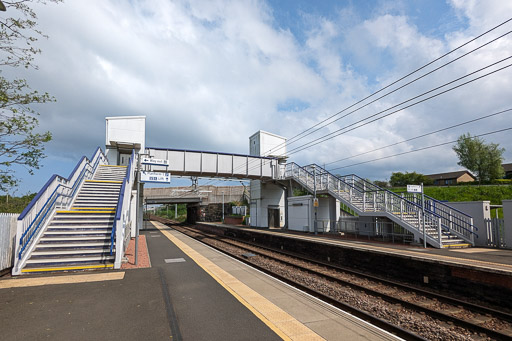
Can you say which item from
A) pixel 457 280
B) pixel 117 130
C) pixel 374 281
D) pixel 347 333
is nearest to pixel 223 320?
pixel 347 333

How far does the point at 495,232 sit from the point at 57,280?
1845 cm

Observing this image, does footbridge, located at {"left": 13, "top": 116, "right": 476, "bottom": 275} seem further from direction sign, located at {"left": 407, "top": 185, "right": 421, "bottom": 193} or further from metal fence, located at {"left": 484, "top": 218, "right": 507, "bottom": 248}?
direction sign, located at {"left": 407, "top": 185, "right": 421, "bottom": 193}

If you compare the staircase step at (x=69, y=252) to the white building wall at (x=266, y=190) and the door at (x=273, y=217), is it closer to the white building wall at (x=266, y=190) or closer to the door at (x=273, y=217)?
the white building wall at (x=266, y=190)

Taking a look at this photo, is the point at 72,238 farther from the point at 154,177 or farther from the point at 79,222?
the point at 154,177

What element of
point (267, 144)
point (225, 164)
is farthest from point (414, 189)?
point (267, 144)

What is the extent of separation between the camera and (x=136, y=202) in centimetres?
1049

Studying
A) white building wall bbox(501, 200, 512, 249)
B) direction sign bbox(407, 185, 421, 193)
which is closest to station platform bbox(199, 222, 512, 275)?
white building wall bbox(501, 200, 512, 249)

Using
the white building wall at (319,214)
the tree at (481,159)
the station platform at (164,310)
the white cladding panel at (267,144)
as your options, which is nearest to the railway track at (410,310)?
the station platform at (164,310)

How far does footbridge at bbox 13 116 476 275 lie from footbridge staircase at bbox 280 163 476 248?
0.05m

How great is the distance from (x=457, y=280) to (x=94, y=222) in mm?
12988

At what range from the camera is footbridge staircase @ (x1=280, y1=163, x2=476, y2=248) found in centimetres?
1484

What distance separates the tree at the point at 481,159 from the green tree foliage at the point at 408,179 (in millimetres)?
10164

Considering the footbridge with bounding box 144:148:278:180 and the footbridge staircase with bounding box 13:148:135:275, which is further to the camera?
the footbridge with bounding box 144:148:278:180

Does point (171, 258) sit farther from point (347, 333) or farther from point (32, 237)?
point (347, 333)
